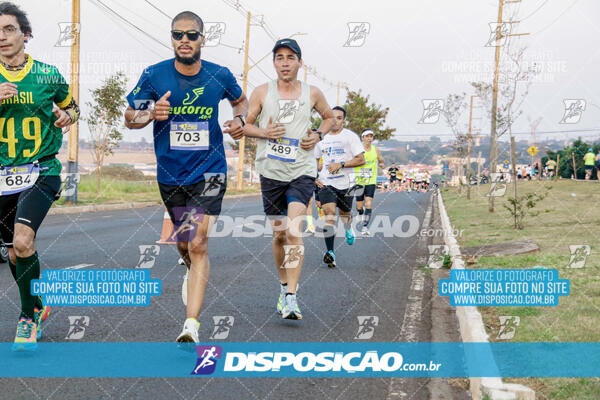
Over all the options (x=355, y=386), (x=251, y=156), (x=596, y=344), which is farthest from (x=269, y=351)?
(x=251, y=156)

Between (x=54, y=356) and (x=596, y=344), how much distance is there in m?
3.67

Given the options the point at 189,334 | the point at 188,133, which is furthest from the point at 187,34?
the point at 189,334

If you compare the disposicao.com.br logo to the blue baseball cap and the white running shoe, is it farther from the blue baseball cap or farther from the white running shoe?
the blue baseball cap

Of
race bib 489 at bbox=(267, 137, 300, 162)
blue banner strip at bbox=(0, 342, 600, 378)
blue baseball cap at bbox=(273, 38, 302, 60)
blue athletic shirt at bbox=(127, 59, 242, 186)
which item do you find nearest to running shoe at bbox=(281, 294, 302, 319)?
blue banner strip at bbox=(0, 342, 600, 378)

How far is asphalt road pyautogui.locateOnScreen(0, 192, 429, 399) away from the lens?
3629 millimetres

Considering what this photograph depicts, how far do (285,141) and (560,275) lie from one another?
359cm

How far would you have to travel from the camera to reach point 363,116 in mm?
63500

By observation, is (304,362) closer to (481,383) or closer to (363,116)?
(481,383)

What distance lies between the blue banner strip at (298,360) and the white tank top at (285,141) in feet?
5.32

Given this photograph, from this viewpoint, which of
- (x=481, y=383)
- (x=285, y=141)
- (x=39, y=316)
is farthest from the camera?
(x=285, y=141)

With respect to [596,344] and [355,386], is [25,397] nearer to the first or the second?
[355,386]

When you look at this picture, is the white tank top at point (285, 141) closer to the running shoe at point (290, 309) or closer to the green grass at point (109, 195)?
the running shoe at point (290, 309)

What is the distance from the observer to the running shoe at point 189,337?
409cm

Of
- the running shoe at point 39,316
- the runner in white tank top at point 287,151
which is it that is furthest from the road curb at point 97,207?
the runner in white tank top at point 287,151
